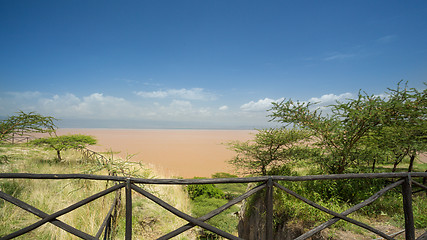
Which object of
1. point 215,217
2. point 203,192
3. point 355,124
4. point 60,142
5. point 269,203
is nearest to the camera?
point 269,203

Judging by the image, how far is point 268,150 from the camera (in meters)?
6.74

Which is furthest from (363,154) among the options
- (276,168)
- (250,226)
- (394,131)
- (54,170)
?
(54,170)

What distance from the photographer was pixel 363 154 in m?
5.48

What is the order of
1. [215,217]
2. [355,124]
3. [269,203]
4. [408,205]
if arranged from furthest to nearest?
[215,217] → [355,124] → [408,205] → [269,203]

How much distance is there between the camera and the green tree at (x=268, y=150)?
6508 millimetres

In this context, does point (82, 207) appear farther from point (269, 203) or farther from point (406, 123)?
point (406, 123)

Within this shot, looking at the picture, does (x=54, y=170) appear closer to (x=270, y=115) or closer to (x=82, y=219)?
(x=82, y=219)

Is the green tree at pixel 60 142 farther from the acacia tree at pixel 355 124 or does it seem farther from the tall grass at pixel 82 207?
the acacia tree at pixel 355 124

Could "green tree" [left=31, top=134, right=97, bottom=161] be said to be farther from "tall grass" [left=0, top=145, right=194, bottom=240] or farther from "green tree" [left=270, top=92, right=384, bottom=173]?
"green tree" [left=270, top=92, right=384, bottom=173]

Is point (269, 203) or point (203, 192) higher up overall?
point (269, 203)

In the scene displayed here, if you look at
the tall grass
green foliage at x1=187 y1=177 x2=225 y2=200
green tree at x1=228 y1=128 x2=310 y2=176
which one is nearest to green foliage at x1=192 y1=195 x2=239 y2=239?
green foliage at x1=187 y1=177 x2=225 y2=200

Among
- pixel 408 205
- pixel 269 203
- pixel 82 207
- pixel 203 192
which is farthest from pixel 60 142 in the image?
pixel 408 205

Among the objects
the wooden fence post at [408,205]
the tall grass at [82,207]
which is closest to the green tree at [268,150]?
the tall grass at [82,207]

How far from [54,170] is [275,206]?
31.3 feet
